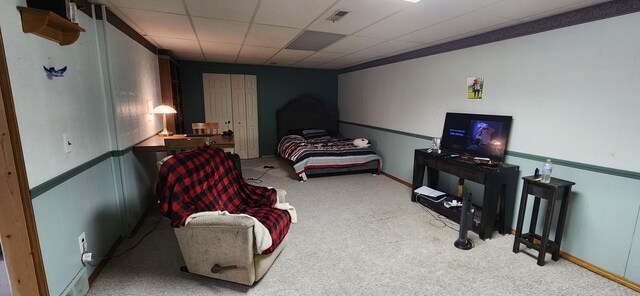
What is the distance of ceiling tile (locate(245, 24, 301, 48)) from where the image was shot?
307cm

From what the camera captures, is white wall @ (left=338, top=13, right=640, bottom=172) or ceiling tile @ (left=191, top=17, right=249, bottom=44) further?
ceiling tile @ (left=191, top=17, right=249, bottom=44)

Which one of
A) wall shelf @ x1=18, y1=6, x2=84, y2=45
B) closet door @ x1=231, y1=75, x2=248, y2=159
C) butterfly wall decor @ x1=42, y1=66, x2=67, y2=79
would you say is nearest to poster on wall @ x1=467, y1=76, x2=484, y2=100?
wall shelf @ x1=18, y1=6, x2=84, y2=45

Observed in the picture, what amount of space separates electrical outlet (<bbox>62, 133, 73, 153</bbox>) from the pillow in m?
4.49

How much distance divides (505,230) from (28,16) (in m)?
4.05

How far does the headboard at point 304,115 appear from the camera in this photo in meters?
6.48

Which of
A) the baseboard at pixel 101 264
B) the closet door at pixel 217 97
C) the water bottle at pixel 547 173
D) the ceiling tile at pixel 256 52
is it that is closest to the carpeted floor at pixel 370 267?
the baseboard at pixel 101 264

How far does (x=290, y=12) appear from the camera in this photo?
250 centimetres

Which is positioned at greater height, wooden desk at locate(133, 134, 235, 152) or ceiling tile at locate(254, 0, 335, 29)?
ceiling tile at locate(254, 0, 335, 29)

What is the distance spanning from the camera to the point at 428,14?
2518 mm

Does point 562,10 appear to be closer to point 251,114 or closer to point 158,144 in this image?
point 158,144

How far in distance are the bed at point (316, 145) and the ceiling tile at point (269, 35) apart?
1816mm

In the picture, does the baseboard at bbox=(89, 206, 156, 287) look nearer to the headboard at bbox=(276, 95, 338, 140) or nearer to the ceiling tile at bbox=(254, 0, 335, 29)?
the ceiling tile at bbox=(254, 0, 335, 29)

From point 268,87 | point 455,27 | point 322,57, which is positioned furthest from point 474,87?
point 268,87

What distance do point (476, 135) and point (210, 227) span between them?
9.87 ft
